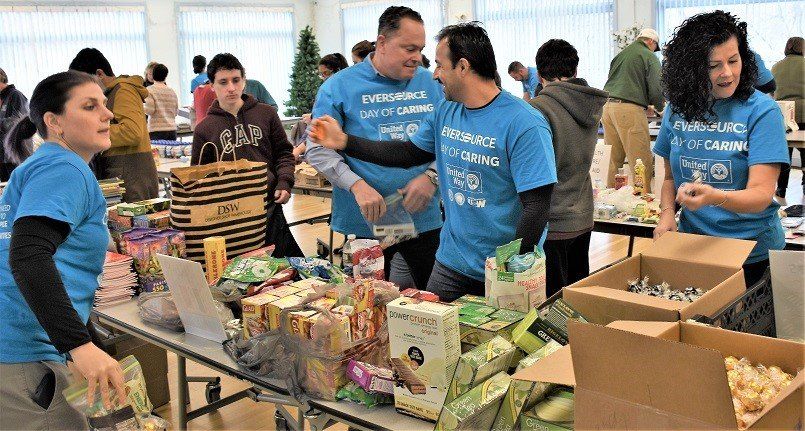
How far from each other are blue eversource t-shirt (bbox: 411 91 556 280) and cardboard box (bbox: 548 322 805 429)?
3.28ft

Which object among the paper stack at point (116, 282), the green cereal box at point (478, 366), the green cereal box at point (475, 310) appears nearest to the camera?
the green cereal box at point (478, 366)

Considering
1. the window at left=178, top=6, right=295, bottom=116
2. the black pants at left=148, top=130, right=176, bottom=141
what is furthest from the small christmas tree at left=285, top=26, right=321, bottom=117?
the black pants at left=148, top=130, right=176, bottom=141

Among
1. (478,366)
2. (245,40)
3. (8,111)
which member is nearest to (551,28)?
(245,40)

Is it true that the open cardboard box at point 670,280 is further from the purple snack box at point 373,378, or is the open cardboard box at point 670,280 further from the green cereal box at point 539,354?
the purple snack box at point 373,378

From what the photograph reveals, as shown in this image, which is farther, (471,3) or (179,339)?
(471,3)

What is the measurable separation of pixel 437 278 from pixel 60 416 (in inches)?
49.8

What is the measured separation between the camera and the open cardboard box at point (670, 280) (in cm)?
194

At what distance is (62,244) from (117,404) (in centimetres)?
47

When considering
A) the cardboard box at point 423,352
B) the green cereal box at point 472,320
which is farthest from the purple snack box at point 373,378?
the green cereal box at point 472,320

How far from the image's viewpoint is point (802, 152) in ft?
25.3

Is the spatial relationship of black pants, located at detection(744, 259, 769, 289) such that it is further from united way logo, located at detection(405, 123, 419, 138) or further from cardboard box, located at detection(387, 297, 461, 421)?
united way logo, located at detection(405, 123, 419, 138)

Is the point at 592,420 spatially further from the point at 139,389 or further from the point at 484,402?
the point at 139,389

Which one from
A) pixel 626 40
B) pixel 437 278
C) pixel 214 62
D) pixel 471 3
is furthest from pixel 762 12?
pixel 437 278

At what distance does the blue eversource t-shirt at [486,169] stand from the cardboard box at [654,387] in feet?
3.28
